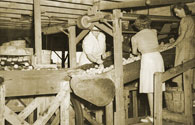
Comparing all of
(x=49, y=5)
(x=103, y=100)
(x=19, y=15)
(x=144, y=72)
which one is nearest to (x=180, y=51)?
(x=144, y=72)

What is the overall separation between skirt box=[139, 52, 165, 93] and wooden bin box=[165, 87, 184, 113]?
17.1 inches

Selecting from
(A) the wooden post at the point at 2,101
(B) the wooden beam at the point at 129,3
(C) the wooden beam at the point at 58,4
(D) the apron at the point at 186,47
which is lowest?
(A) the wooden post at the point at 2,101

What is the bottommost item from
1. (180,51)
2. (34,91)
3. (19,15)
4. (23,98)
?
(23,98)

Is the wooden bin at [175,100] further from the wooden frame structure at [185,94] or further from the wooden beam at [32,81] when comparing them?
the wooden beam at [32,81]

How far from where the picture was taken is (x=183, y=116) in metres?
4.61

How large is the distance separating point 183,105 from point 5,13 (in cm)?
542

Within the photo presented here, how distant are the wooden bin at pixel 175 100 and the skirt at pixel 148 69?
433 mm

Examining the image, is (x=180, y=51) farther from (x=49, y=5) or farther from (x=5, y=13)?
(x=5, y=13)

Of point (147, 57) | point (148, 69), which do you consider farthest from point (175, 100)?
point (147, 57)

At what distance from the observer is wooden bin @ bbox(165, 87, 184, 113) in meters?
4.71

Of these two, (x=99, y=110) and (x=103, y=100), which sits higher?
(x=103, y=100)

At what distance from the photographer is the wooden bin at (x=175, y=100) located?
471 cm

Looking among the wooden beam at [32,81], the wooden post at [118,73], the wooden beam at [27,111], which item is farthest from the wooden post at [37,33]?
the wooden post at [118,73]

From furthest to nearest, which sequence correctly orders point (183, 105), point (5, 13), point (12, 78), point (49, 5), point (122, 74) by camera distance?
point (5, 13), point (49, 5), point (183, 105), point (122, 74), point (12, 78)
